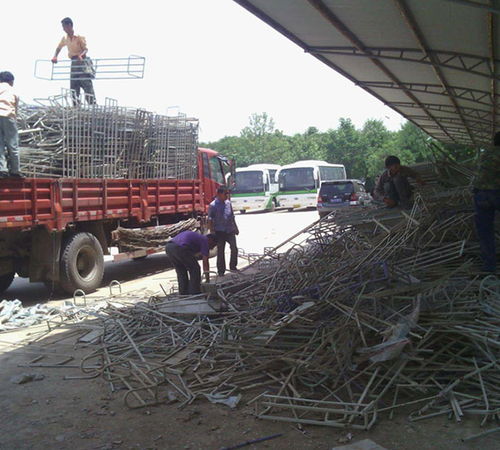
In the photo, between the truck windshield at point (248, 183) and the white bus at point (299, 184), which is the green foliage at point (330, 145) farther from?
the truck windshield at point (248, 183)

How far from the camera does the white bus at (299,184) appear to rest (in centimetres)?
3028

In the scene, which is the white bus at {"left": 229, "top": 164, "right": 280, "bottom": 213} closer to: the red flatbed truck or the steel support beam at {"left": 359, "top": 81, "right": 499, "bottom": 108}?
the steel support beam at {"left": 359, "top": 81, "right": 499, "bottom": 108}

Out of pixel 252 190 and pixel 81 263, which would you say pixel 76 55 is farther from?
pixel 252 190

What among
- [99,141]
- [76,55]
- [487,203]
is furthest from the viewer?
[76,55]

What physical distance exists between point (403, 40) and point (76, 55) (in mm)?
6681

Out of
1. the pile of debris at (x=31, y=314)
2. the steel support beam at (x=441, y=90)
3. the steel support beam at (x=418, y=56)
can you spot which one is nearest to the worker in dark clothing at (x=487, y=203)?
the steel support beam at (x=418, y=56)

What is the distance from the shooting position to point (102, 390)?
469cm

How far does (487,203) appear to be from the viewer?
18.2 feet

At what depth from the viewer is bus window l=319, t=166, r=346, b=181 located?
3166cm

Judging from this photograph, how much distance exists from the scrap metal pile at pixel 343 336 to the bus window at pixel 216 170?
24.8 ft

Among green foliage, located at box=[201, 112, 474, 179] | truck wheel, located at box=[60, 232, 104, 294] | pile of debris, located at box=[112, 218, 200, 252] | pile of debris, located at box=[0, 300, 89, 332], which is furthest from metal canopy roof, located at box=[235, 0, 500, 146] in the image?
green foliage, located at box=[201, 112, 474, 179]

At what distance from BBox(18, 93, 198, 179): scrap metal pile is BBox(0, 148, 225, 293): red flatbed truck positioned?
339 mm

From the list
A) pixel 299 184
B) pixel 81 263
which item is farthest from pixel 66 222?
pixel 299 184

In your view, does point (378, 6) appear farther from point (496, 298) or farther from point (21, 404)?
point (21, 404)
